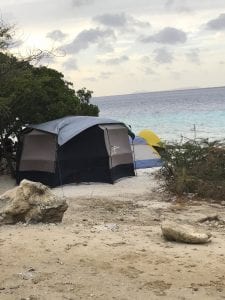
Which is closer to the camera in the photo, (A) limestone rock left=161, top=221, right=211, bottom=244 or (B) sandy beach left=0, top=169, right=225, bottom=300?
(B) sandy beach left=0, top=169, right=225, bottom=300

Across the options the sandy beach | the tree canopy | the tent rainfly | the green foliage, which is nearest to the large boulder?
the sandy beach

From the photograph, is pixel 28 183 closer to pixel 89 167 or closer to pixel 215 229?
pixel 215 229

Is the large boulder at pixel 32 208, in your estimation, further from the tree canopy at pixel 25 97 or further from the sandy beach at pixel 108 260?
the tree canopy at pixel 25 97

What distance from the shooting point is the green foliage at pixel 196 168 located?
11148mm

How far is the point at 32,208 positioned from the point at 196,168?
4827 millimetres

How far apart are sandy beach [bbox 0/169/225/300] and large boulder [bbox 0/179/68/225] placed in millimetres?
178

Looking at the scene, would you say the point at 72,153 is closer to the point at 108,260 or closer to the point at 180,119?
the point at 108,260

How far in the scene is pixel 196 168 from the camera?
11.6m

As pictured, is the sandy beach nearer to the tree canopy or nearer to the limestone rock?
the limestone rock

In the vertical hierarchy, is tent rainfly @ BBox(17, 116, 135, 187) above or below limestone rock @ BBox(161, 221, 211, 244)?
above

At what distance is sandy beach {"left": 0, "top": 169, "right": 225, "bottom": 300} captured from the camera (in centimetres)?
495

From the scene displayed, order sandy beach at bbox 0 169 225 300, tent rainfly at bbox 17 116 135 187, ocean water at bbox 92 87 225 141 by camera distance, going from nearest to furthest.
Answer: sandy beach at bbox 0 169 225 300
tent rainfly at bbox 17 116 135 187
ocean water at bbox 92 87 225 141

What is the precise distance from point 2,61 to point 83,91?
4069 millimetres

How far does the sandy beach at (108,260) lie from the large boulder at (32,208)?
178 millimetres
